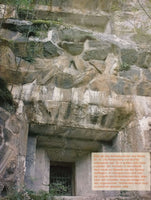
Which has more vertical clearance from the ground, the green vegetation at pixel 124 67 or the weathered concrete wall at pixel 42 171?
the green vegetation at pixel 124 67

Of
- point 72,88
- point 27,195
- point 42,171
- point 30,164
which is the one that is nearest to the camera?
point 27,195

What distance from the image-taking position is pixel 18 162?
2881 millimetres

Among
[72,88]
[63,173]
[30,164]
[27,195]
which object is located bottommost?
[27,195]

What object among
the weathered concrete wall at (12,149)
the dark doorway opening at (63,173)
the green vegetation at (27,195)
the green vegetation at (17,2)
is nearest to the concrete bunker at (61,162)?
the dark doorway opening at (63,173)

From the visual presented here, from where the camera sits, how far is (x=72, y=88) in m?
3.38

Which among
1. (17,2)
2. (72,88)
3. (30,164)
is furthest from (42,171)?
(17,2)

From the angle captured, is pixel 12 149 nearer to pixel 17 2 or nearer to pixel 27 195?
pixel 27 195

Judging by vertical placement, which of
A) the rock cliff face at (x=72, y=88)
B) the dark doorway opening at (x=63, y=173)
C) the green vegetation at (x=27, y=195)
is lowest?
the green vegetation at (x=27, y=195)

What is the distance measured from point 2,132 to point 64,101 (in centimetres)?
83

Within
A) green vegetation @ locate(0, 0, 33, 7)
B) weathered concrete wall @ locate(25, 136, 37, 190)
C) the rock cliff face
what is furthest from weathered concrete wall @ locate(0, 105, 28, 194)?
green vegetation @ locate(0, 0, 33, 7)

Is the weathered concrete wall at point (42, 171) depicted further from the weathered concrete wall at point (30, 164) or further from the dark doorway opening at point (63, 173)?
→ the dark doorway opening at point (63, 173)

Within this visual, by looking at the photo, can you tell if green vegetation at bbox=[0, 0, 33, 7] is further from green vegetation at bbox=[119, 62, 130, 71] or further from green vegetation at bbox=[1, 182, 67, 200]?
green vegetation at bbox=[1, 182, 67, 200]

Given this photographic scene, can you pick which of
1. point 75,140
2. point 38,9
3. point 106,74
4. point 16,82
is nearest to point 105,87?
point 106,74

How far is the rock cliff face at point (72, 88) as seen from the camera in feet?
10.4
